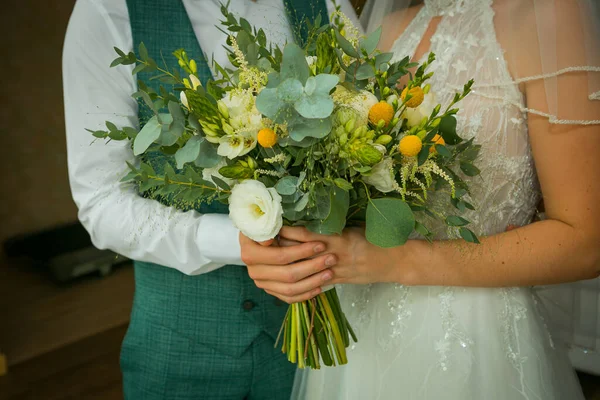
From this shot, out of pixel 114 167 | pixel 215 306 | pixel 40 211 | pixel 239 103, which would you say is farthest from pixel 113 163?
pixel 40 211

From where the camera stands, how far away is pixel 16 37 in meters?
4.74

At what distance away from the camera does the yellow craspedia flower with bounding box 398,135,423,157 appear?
87 cm

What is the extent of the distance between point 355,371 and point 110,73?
3.05ft

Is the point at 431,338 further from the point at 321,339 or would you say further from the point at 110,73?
the point at 110,73

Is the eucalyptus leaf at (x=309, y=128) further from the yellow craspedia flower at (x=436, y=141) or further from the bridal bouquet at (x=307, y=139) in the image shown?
the yellow craspedia flower at (x=436, y=141)

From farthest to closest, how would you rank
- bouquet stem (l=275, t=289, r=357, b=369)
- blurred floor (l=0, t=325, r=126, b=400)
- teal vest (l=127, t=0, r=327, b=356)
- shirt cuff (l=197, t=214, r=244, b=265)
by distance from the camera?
blurred floor (l=0, t=325, r=126, b=400) → teal vest (l=127, t=0, r=327, b=356) → shirt cuff (l=197, t=214, r=244, b=265) → bouquet stem (l=275, t=289, r=357, b=369)

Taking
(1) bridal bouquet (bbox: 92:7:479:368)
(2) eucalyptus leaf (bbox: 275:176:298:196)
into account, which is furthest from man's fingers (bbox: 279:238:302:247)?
(2) eucalyptus leaf (bbox: 275:176:298:196)

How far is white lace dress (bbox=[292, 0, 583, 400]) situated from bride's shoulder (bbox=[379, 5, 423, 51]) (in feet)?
0.38

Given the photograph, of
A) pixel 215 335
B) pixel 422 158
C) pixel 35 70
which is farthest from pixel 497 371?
pixel 35 70

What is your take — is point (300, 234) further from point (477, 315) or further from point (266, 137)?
point (477, 315)

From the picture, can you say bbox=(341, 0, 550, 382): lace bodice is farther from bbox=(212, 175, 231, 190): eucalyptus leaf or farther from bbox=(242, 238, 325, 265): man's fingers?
bbox=(212, 175, 231, 190): eucalyptus leaf

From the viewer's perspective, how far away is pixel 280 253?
1.09 meters

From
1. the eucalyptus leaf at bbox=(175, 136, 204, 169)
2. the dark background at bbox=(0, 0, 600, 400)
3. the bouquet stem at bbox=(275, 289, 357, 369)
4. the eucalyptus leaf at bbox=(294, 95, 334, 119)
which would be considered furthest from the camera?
the dark background at bbox=(0, 0, 600, 400)

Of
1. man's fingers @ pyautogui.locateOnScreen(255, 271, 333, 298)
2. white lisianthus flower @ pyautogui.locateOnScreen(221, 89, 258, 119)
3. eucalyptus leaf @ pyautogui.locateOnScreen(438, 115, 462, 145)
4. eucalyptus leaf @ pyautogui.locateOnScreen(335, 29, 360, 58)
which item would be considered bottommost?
man's fingers @ pyautogui.locateOnScreen(255, 271, 333, 298)
